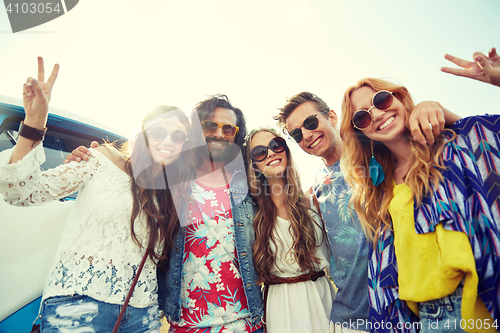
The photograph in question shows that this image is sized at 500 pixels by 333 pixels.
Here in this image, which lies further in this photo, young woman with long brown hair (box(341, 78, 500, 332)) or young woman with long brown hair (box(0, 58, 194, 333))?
young woman with long brown hair (box(0, 58, 194, 333))

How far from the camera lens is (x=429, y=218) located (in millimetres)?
1246

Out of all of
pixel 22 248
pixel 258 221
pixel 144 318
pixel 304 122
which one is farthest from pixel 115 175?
pixel 304 122

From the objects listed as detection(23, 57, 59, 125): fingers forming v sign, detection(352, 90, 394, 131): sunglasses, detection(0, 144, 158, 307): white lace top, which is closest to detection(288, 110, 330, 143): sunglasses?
detection(352, 90, 394, 131): sunglasses

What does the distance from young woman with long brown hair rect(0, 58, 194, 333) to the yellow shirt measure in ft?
Result: 4.99

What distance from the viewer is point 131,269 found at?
163 cm

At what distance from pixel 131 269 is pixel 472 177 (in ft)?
6.56

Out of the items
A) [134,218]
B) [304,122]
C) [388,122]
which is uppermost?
[304,122]

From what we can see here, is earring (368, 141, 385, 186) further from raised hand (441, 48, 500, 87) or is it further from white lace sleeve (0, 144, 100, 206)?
white lace sleeve (0, 144, 100, 206)

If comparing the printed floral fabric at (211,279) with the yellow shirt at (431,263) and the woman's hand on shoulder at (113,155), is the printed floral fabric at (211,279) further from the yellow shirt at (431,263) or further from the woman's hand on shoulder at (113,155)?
the yellow shirt at (431,263)

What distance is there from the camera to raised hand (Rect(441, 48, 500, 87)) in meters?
1.28

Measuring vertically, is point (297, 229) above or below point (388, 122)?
below

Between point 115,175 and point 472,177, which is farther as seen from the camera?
point 115,175

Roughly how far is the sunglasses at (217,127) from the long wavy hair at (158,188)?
23 centimetres

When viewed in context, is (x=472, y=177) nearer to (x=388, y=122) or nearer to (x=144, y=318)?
(x=388, y=122)
